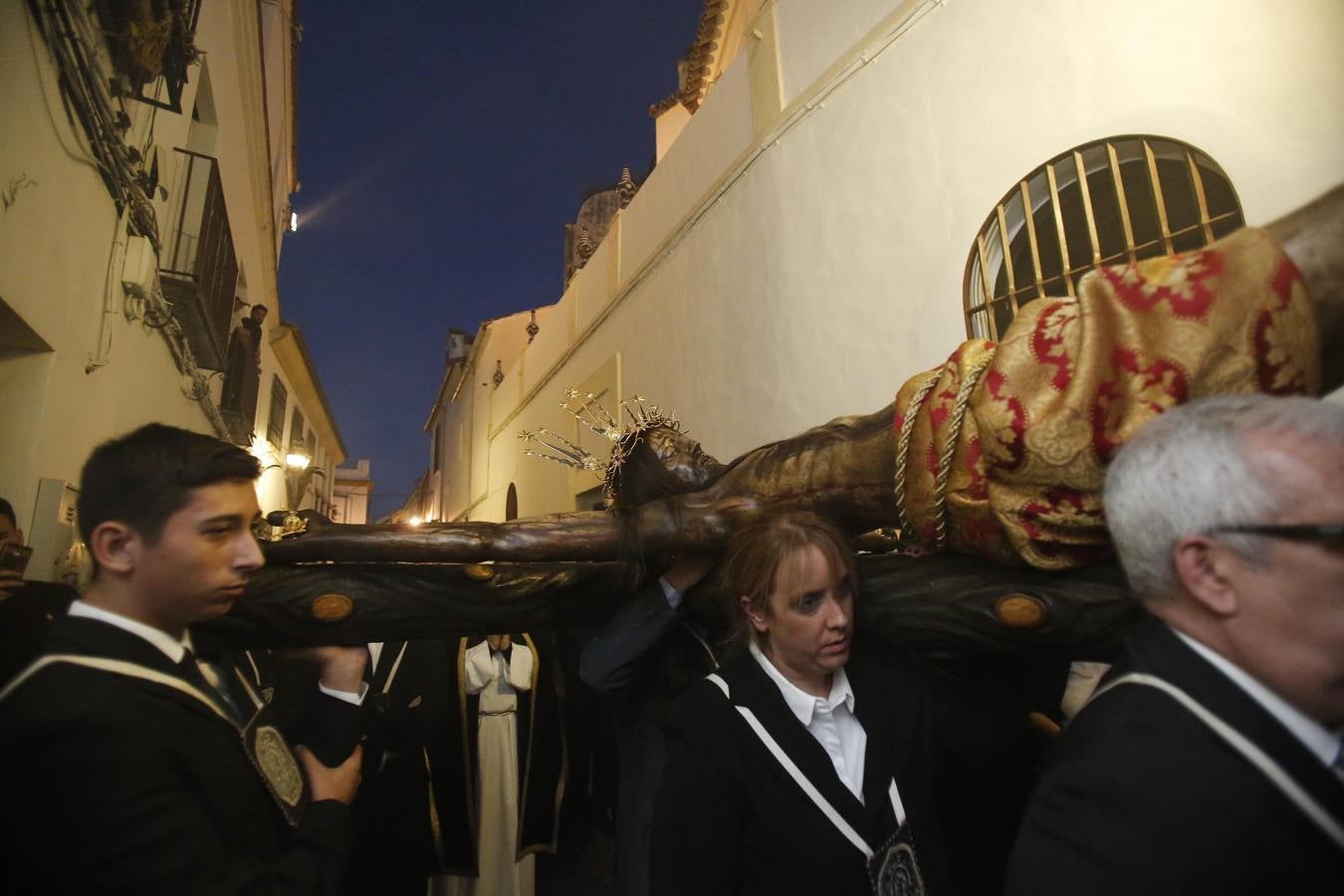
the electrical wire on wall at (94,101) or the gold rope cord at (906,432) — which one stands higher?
the electrical wire on wall at (94,101)

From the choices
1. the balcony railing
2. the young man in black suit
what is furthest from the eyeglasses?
the balcony railing

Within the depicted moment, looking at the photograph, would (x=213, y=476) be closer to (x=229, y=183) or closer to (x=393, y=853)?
(x=393, y=853)

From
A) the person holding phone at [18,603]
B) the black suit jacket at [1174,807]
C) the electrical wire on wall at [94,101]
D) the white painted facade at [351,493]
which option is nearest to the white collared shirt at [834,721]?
the black suit jacket at [1174,807]

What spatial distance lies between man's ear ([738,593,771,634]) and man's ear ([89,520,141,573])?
112 cm

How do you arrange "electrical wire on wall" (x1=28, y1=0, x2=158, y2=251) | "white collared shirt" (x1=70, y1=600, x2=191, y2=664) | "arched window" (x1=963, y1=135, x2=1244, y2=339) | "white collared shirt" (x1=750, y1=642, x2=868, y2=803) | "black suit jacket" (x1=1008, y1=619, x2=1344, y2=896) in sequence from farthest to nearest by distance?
"arched window" (x1=963, y1=135, x2=1244, y2=339), "electrical wire on wall" (x1=28, y1=0, x2=158, y2=251), "white collared shirt" (x1=750, y1=642, x2=868, y2=803), "white collared shirt" (x1=70, y1=600, x2=191, y2=664), "black suit jacket" (x1=1008, y1=619, x2=1344, y2=896)

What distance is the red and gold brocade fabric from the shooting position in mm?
1165

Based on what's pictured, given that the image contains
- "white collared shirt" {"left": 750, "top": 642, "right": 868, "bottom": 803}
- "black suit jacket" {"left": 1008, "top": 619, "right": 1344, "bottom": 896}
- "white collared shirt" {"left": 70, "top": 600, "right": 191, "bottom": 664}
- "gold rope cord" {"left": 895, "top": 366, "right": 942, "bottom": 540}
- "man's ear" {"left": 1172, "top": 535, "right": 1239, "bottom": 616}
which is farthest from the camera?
"gold rope cord" {"left": 895, "top": 366, "right": 942, "bottom": 540}

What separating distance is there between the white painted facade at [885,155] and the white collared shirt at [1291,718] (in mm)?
2859

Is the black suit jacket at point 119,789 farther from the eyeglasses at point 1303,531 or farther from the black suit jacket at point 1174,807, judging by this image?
the eyeglasses at point 1303,531

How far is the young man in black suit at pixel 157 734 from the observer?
2.88 feet

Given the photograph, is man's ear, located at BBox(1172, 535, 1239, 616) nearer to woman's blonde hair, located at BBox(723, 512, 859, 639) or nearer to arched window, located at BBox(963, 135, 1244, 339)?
woman's blonde hair, located at BBox(723, 512, 859, 639)

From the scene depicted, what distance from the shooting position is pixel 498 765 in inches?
139

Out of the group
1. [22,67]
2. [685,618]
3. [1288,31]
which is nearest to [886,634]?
[685,618]

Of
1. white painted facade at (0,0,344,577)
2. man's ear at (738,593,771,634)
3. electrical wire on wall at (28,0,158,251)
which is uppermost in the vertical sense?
electrical wire on wall at (28,0,158,251)
